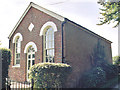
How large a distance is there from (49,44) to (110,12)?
221 inches

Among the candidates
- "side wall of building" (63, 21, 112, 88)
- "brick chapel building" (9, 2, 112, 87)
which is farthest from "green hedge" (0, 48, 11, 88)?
"side wall of building" (63, 21, 112, 88)

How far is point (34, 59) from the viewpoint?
1173cm

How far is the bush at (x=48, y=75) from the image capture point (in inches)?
279

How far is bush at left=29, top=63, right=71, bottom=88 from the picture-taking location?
23.2 ft

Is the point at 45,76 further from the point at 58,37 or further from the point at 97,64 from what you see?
the point at 97,64

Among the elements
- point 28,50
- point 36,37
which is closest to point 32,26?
point 36,37

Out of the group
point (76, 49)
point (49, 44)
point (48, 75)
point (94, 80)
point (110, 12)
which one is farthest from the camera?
point (49, 44)

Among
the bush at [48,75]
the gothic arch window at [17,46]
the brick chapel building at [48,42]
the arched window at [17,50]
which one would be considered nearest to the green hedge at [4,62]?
the bush at [48,75]

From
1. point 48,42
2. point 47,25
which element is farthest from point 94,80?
point 47,25

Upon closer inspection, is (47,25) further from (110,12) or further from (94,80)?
(94,80)

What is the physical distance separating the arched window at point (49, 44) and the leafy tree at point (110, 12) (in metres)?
4.37

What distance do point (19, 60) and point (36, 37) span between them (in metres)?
3.51

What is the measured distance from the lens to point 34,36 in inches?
470

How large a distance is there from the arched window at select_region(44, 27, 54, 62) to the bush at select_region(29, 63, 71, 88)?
284 centimetres
